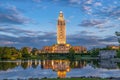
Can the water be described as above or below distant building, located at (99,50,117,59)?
below

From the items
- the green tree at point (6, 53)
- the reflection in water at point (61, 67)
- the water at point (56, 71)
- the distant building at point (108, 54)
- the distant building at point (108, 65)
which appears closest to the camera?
the water at point (56, 71)

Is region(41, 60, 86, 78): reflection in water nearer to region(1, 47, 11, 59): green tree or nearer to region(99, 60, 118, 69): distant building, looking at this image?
region(99, 60, 118, 69): distant building

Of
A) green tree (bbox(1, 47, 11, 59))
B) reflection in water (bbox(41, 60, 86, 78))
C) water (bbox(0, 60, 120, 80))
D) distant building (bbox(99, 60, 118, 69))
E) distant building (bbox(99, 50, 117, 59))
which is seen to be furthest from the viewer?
distant building (bbox(99, 50, 117, 59))

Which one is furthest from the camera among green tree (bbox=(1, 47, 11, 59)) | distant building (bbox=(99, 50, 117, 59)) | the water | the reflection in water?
distant building (bbox=(99, 50, 117, 59))

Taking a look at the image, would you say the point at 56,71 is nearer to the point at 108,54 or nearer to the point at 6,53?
the point at 6,53

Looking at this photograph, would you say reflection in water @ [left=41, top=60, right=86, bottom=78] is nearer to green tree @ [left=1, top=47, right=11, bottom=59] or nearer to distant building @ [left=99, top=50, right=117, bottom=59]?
green tree @ [left=1, top=47, right=11, bottom=59]

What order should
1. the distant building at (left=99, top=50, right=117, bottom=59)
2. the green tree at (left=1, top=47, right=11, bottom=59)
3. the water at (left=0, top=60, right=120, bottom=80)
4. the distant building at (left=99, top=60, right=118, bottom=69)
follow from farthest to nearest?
the distant building at (left=99, top=50, right=117, bottom=59), the green tree at (left=1, top=47, right=11, bottom=59), the distant building at (left=99, top=60, right=118, bottom=69), the water at (left=0, top=60, right=120, bottom=80)

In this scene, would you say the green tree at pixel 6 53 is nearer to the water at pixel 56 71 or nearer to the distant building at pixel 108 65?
the distant building at pixel 108 65

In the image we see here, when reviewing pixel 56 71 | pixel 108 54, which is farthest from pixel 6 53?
pixel 56 71

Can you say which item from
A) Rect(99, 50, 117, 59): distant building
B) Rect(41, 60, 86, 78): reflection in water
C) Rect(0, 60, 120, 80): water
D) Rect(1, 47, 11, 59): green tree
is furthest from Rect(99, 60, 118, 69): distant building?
Rect(99, 50, 117, 59): distant building

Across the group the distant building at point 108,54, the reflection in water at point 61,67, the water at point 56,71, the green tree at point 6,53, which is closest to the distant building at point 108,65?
the water at point 56,71

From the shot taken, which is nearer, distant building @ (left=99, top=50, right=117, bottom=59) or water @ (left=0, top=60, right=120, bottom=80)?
water @ (left=0, top=60, right=120, bottom=80)

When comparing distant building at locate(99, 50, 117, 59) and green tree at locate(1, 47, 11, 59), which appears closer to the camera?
green tree at locate(1, 47, 11, 59)

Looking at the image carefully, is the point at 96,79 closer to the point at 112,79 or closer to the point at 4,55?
the point at 112,79
